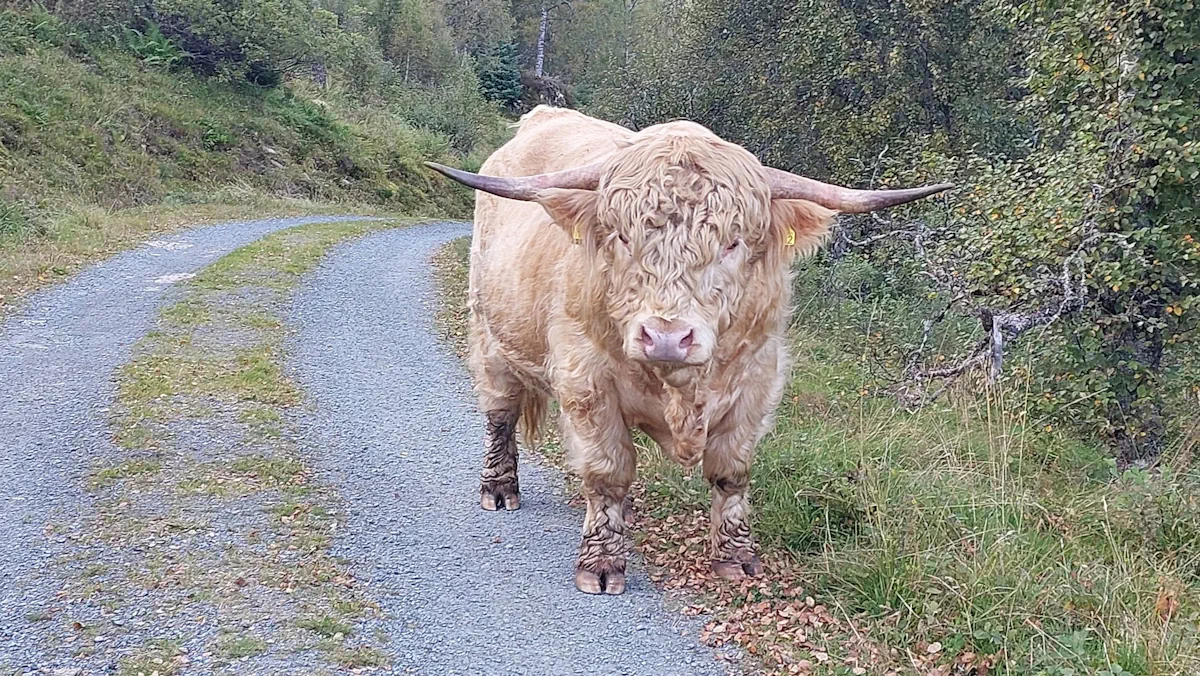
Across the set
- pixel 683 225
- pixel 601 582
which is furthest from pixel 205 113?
pixel 683 225

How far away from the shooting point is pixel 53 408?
7.05 metres

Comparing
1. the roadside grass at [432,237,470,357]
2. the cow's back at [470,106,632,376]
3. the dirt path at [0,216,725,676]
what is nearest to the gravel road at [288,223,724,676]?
the dirt path at [0,216,725,676]

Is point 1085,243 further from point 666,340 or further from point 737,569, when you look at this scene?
point 666,340

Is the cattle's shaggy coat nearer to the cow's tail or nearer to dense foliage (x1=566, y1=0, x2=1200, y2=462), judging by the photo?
the cow's tail

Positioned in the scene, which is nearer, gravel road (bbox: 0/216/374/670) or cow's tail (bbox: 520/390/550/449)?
gravel road (bbox: 0/216/374/670)

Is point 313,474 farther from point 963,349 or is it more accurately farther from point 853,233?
point 853,233

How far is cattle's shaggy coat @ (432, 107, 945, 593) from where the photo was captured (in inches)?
151

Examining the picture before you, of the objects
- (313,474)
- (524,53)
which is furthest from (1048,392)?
(524,53)

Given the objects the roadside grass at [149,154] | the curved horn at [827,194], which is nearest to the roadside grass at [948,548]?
the curved horn at [827,194]

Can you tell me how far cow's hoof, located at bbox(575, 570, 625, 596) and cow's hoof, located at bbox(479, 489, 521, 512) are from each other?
1100mm

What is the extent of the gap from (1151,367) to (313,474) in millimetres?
5089

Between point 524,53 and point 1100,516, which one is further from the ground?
point 524,53

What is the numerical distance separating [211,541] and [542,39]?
5000 cm

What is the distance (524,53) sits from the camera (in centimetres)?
5519
